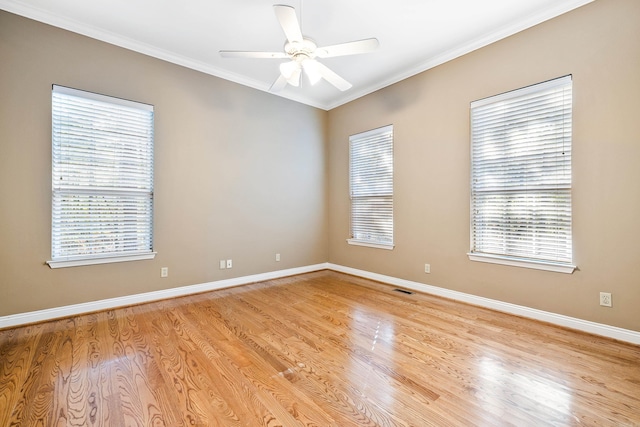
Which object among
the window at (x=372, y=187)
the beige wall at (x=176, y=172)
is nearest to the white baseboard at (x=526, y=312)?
the window at (x=372, y=187)

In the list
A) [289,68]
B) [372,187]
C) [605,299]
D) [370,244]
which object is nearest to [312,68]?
[289,68]

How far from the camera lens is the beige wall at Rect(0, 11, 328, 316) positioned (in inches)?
108

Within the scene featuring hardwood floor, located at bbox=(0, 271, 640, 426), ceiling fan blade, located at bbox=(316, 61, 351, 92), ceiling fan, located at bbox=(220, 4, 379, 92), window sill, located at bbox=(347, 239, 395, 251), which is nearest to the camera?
hardwood floor, located at bbox=(0, 271, 640, 426)

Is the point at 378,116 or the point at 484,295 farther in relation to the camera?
the point at 378,116

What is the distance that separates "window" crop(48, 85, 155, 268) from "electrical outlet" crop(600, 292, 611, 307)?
4.64 meters

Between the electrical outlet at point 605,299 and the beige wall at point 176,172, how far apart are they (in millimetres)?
3717

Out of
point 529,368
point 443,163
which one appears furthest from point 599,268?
point 443,163

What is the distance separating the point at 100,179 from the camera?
315cm

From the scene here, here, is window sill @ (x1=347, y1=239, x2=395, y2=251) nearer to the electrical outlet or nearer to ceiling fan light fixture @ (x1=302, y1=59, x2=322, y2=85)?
the electrical outlet

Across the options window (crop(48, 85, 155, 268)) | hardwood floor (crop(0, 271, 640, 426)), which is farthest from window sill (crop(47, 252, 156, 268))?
hardwood floor (crop(0, 271, 640, 426))

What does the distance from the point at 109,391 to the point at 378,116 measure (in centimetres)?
435

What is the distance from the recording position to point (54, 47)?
2902mm

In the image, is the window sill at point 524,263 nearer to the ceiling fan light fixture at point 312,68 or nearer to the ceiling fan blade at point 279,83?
the ceiling fan light fixture at point 312,68

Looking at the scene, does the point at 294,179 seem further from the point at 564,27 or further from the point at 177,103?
the point at 564,27
